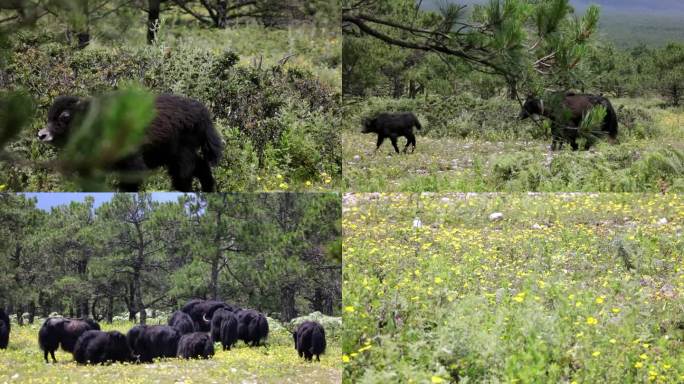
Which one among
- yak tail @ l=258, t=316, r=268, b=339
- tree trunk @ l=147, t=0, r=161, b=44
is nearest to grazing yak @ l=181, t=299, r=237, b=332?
yak tail @ l=258, t=316, r=268, b=339

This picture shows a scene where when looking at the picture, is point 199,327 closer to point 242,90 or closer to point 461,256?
point 461,256

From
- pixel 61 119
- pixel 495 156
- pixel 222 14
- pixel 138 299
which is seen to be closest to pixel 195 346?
pixel 138 299

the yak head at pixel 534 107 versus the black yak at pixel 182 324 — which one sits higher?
the yak head at pixel 534 107

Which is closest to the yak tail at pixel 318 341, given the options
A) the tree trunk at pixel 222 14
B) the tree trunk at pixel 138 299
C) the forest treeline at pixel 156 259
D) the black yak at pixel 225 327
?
the forest treeline at pixel 156 259

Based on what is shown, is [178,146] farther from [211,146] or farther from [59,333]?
[59,333]

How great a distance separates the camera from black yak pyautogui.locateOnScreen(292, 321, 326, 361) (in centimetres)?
677

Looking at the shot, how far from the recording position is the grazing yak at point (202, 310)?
23.0 ft

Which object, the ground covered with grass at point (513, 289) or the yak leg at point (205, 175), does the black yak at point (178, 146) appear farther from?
the ground covered with grass at point (513, 289)

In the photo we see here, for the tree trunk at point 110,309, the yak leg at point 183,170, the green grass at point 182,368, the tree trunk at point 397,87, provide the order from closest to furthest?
the green grass at point 182,368, the tree trunk at point 110,309, the yak leg at point 183,170, the tree trunk at point 397,87

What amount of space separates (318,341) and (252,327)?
63 centimetres

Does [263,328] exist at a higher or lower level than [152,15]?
lower

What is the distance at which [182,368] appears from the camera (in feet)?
22.2

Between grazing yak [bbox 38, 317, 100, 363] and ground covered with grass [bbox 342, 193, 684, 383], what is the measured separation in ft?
7.24

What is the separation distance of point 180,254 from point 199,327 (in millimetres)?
651
